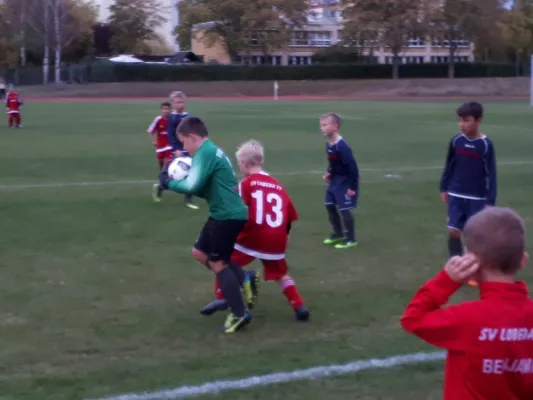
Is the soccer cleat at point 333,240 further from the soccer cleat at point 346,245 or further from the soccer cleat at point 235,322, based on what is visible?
the soccer cleat at point 235,322

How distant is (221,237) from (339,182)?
3652mm

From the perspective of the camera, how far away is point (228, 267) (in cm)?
637

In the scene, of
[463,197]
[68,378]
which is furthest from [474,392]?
[463,197]

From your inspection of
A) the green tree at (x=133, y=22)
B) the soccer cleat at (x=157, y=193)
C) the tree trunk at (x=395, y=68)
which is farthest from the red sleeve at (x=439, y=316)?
the green tree at (x=133, y=22)

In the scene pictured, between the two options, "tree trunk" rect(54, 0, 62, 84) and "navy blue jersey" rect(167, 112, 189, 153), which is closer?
"navy blue jersey" rect(167, 112, 189, 153)

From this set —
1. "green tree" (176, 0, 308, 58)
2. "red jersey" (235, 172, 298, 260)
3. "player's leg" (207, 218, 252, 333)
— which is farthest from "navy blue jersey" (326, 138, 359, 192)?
"green tree" (176, 0, 308, 58)

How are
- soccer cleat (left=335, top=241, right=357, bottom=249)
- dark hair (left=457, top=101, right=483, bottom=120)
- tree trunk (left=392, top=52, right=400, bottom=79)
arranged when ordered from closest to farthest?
1. dark hair (left=457, top=101, right=483, bottom=120)
2. soccer cleat (left=335, top=241, right=357, bottom=249)
3. tree trunk (left=392, top=52, right=400, bottom=79)

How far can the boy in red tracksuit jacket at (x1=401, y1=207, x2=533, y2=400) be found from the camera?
9.56ft

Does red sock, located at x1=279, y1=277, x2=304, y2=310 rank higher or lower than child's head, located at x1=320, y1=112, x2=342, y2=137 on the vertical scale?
lower

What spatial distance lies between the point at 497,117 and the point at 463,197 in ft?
90.7

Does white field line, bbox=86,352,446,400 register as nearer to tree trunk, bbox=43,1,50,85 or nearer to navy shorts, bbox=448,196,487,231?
navy shorts, bbox=448,196,487,231

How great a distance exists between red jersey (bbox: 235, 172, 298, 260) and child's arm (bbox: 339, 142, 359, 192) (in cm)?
289

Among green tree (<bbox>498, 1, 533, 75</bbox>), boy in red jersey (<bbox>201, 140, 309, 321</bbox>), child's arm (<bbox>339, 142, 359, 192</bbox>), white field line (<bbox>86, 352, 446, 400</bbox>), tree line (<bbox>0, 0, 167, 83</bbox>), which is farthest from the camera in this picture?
tree line (<bbox>0, 0, 167, 83</bbox>)

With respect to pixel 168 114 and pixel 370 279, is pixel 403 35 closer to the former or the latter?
pixel 168 114
